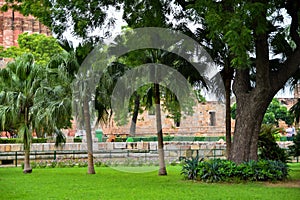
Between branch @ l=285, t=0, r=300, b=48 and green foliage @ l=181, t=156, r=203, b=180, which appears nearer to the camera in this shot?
branch @ l=285, t=0, r=300, b=48

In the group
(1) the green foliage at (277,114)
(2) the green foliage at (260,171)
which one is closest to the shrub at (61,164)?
(2) the green foliage at (260,171)

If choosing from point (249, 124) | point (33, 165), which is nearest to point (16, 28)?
point (33, 165)

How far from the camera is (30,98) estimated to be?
1800 cm

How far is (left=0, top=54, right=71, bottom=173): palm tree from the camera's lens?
17.3 metres

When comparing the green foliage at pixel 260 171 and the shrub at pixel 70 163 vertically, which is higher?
the green foliage at pixel 260 171

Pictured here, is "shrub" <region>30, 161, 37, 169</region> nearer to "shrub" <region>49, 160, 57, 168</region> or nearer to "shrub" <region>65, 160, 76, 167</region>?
"shrub" <region>49, 160, 57, 168</region>

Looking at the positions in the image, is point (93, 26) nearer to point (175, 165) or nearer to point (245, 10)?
point (245, 10)

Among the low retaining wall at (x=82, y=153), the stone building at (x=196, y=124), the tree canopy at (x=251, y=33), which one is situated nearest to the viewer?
the tree canopy at (x=251, y=33)

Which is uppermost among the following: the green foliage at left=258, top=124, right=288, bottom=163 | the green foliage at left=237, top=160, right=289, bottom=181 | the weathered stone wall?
the weathered stone wall

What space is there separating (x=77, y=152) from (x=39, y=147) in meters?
2.38

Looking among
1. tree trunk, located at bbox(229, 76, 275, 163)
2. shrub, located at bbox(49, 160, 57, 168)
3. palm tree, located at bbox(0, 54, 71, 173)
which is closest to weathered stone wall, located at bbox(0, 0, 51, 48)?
shrub, located at bbox(49, 160, 57, 168)

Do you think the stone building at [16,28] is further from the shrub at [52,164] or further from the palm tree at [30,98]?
the palm tree at [30,98]

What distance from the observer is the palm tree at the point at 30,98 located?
56.7 ft

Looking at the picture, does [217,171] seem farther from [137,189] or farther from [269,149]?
[269,149]
